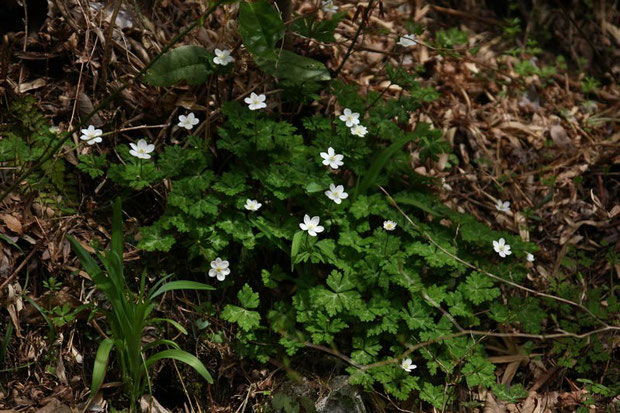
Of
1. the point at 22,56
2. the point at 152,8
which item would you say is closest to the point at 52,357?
the point at 22,56

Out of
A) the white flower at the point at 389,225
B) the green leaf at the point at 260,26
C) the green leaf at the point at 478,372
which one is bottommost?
the green leaf at the point at 478,372

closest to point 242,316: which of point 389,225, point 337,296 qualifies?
point 337,296

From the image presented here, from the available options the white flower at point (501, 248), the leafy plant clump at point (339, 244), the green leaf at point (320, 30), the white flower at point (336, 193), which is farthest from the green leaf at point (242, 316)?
the green leaf at point (320, 30)

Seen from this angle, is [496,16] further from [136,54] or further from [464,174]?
[136,54]

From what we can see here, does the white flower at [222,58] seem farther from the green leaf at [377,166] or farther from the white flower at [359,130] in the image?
the green leaf at [377,166]

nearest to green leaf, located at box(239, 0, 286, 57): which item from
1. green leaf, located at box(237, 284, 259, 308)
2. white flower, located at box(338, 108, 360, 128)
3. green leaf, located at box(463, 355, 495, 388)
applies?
white flower, located at box(338, 108, 360, 128)

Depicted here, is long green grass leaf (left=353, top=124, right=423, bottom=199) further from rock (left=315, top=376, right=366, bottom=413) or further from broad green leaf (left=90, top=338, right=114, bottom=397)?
broad green leaf (left=90, top=338, right=114, bottom=397)

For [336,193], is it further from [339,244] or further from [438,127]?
[438,127]
